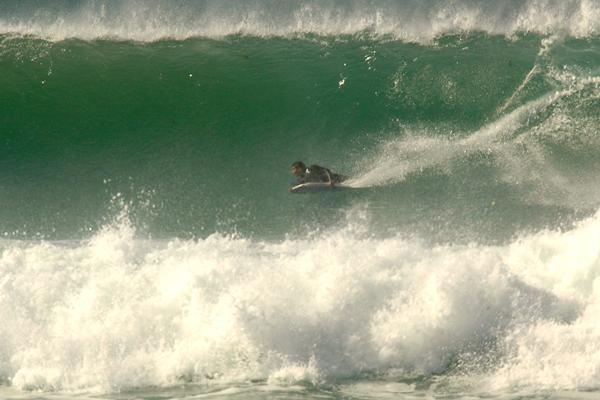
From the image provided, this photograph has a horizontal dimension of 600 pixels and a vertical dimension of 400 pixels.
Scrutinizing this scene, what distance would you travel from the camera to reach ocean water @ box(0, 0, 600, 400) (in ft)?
38.8

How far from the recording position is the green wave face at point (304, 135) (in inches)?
530

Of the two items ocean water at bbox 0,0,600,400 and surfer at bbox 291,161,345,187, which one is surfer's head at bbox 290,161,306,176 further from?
ocean water at bbox 0,0,600,400

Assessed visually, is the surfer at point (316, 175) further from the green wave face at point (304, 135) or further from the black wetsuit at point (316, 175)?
the green wave face at point (304, 135)

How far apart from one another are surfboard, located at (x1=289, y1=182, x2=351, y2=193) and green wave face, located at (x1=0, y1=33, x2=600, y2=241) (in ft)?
0.38

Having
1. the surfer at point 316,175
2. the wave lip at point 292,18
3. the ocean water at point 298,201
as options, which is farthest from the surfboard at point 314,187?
the wave lip at point 292,18

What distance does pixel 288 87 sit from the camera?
14.4 meters

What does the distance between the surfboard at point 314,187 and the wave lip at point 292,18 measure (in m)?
2.49

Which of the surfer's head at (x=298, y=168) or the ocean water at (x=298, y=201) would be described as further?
the surfer's head at (x=298, y=168)

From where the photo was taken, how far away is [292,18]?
1500 cm

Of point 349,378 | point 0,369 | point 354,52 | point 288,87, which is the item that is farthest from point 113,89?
point 349,378

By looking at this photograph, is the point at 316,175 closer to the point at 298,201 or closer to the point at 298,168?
the point at 298,168

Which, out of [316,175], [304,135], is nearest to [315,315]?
[316,175]

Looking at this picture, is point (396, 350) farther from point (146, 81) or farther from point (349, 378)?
point (146, 81)

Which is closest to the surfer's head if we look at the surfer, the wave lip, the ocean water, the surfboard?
the surfer
